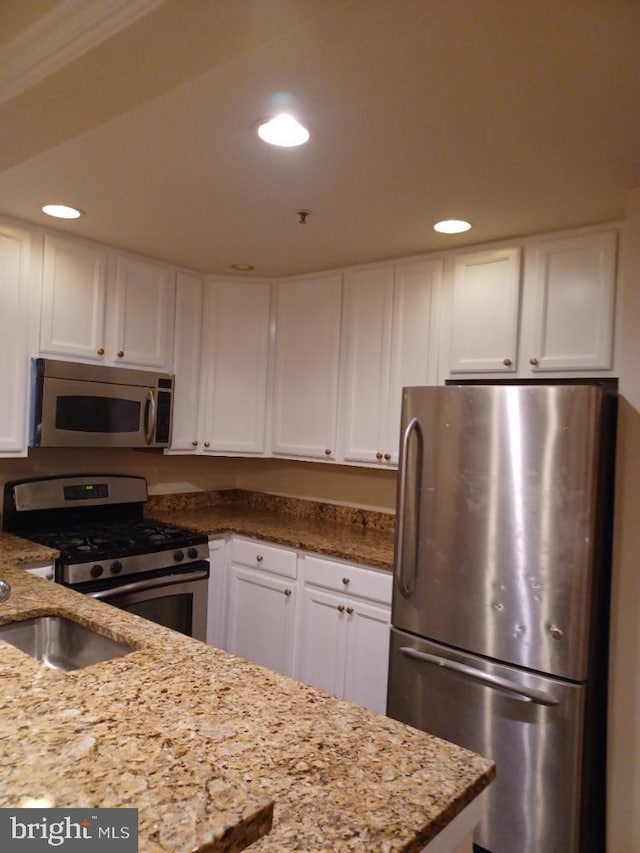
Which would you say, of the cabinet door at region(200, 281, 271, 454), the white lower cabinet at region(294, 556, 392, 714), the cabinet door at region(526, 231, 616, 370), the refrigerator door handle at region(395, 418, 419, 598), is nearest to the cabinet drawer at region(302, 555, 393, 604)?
the white lower cabinet at region(294, 556, 392, 714)

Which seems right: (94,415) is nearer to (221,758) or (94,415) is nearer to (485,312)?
(485,312)

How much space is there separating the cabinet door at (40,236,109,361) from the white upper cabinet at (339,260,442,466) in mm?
1209

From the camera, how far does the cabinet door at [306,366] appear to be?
3107 mm

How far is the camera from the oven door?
258 cm

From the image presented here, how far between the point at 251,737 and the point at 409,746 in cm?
26

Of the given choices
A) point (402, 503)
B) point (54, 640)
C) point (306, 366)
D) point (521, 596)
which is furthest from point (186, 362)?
point (521, 596)

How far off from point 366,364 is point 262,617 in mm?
1379

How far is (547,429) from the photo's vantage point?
6.23 ft

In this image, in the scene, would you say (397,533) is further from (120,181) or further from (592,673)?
(120,181)

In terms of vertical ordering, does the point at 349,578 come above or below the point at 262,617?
above

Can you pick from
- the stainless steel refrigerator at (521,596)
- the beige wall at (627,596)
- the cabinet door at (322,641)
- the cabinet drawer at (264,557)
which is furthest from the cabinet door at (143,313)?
the beige wall at (627,596)

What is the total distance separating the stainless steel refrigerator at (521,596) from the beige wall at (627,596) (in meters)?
0.04

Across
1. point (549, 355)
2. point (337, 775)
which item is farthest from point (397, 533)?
point (337, 775)

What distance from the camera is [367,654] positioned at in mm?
2588
